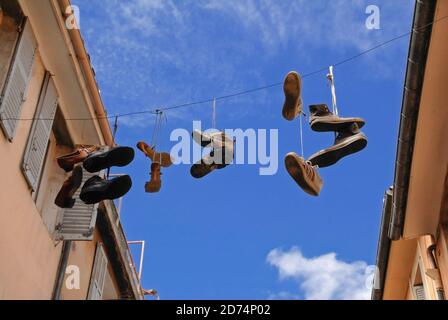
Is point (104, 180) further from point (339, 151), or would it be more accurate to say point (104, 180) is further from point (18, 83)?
point (339, 151)

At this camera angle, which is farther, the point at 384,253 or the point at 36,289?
the point at 384,253

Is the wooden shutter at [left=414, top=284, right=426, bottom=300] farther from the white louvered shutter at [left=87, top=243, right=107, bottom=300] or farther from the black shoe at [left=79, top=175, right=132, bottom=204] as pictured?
the black shoe at [left=79, top=175, right=132, bottom=204]

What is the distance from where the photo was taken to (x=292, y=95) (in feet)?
21.9

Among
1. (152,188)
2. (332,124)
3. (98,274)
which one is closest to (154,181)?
(152,188)

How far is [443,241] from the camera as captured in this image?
26.4 feet

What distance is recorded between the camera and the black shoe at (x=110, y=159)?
20.9 ft

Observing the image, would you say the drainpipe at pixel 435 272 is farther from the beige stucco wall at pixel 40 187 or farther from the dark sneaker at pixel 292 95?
the beige stucco wall at pixel 40 187

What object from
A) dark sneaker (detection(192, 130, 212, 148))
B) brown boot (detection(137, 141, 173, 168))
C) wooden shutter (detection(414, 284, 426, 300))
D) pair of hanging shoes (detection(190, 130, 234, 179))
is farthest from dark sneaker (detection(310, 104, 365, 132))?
wooden shutter (detection(414, 284, 426, 300))

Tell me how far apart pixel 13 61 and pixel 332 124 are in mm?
3530

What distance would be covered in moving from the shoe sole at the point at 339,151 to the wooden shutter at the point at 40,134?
3.32 metres
